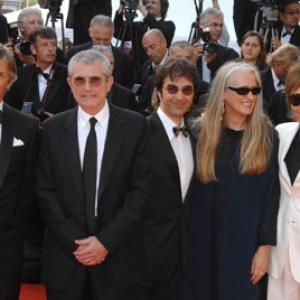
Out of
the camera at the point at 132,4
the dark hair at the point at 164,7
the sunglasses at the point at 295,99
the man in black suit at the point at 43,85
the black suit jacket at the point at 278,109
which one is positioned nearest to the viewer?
the sunglasses at the point at 295,99

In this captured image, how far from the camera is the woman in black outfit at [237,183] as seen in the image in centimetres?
301

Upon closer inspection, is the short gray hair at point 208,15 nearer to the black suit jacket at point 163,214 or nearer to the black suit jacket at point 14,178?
the black suit jacket at point 163,214

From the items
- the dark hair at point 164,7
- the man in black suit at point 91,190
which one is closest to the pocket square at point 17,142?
the man in black suit at point 91,190

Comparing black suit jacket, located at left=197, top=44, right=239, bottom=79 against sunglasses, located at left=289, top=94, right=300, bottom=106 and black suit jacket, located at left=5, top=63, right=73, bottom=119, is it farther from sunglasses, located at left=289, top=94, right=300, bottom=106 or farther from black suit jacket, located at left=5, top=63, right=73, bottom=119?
sunglasses, located at left=289, top=94, right=300, bottom=106

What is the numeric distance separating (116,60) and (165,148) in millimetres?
2703

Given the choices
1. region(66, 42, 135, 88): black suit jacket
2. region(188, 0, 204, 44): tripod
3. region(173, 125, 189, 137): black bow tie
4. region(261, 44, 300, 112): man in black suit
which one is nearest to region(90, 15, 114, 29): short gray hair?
region(66, 42, 135, 88): black suit jacket

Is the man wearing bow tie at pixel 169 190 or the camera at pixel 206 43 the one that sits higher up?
Answer: the camera at pixel 206 43

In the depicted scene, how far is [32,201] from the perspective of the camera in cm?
311

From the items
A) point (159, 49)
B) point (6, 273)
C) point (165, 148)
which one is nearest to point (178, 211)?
point (165, 148)

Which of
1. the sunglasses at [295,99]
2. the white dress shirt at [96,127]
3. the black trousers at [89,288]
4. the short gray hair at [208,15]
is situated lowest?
the black trousers at [89,288]

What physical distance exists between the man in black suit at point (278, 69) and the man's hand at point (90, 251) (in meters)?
2.42

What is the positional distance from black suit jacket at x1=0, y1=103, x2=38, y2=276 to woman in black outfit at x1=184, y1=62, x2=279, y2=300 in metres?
0.83

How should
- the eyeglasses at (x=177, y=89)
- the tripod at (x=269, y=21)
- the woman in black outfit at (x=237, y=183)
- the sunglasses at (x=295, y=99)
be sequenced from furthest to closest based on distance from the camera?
1. the tripod at (x=269, y=21)
2. the eyeglasses at (x=177, y=89)
3. the sunglasses at (x=295, y=99)
4. the woman in black outfit at (x=237, y=183)

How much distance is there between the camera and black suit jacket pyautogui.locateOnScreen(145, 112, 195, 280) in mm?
3146
